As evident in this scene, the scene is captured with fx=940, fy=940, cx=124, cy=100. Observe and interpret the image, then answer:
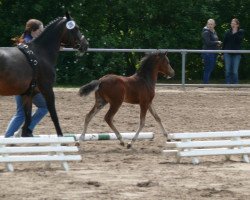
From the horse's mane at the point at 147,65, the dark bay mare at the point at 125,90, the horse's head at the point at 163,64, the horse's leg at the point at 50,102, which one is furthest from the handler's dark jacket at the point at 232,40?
the horse's leg at the point at 50,102

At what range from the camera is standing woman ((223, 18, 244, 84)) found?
2448 cm

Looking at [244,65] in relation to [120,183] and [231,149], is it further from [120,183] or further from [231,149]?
[120,183]

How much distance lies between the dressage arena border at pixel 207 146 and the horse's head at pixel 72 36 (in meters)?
2.34

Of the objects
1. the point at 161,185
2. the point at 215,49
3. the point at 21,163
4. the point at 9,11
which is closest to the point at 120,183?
the point at 161,185

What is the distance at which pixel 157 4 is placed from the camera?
2980 centimetres

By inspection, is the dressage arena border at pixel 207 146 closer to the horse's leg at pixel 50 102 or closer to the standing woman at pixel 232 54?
the horse's leg at pixel 50 102

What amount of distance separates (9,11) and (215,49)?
698 centimetres

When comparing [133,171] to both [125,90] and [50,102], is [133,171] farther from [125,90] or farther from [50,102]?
[125,90]

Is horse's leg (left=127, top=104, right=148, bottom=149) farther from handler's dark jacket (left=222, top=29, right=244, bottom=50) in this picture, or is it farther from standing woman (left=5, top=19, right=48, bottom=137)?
handler's dark jacket (left=222, top=29, right=244, bottom=50)

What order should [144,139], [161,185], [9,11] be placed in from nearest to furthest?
1. [161,185]
2. [144,139]
3. [9,11]

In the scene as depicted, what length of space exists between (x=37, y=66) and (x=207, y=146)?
9.11 ft

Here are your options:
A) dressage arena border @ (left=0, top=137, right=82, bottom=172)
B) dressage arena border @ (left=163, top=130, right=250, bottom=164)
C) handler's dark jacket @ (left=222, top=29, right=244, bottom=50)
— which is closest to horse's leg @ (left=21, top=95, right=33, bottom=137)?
dressage arena border @ (left=0, top=137, right=82, bottom=172)

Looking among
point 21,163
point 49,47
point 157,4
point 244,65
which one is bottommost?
point 244,65

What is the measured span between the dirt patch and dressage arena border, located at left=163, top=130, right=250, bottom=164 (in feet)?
0.48
